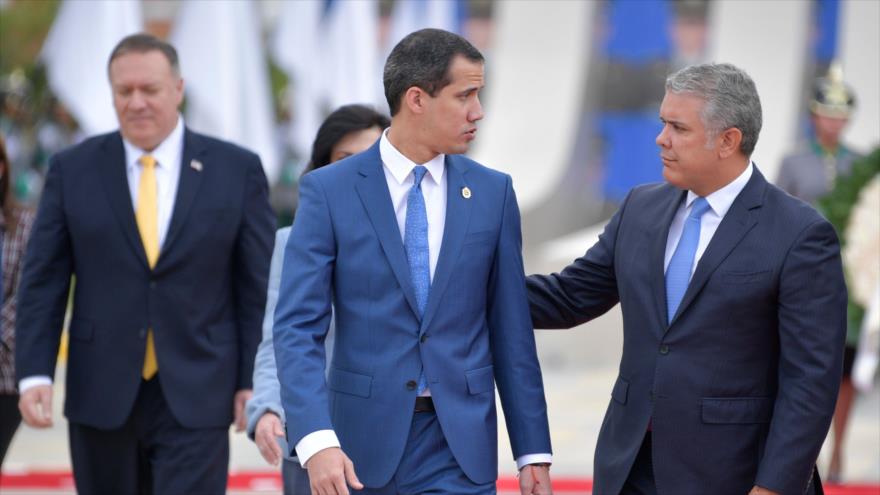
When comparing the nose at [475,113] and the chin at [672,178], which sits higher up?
the nose at [475,113]

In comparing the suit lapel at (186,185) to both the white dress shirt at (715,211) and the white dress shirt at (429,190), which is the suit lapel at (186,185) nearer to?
the white dress shirt at (429,190)

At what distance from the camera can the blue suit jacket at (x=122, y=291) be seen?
5414 millimetres

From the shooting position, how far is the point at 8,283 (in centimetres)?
621

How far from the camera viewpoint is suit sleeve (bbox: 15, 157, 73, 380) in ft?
17.8

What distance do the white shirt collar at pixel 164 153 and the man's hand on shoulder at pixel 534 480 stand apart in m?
2.17

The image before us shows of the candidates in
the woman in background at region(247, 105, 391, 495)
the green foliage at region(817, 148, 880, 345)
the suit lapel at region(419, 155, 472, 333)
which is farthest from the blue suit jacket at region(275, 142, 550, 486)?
the green foliage at region(817, 148, 880, 345)

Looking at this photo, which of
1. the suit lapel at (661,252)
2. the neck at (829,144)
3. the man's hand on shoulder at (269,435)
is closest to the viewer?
the suit lapel at (661,252)

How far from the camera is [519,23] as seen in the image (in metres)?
16.9

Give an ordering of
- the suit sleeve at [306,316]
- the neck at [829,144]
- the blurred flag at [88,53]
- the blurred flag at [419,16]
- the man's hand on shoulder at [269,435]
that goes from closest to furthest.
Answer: the suit sleeve at [306,316] → the man's hand on shoulder at [269,435] → the neck at [829,144] → the blurred flag at [88,53] → the blurred flag at [419,16]

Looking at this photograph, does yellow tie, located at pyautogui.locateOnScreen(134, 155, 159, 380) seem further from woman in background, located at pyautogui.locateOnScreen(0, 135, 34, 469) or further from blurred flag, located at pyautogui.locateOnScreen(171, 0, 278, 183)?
blurred flag, located at pyautogui.locateOnScreen(171, 0, 278, 183)

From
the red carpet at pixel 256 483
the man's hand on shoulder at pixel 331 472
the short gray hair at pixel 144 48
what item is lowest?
the red carpet at pixel 256 483

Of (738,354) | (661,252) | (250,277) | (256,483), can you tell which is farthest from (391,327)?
(256,483)

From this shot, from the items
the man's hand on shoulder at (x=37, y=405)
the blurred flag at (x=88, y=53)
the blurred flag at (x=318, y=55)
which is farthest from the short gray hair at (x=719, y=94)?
the blurred flag at (x=318, y=55)

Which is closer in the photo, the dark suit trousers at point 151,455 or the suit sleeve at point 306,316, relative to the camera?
the suit sleeve at point 306,316
